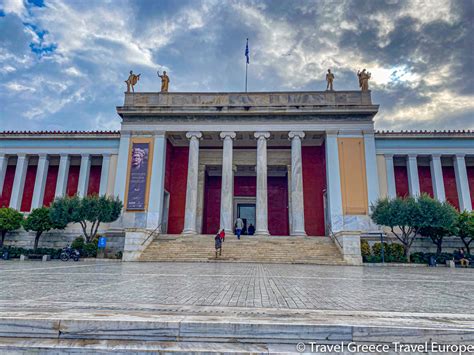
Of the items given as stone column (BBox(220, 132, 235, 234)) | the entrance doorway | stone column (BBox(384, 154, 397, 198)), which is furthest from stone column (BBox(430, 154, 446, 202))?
stone column (BBox(220, 132, 235, 234))

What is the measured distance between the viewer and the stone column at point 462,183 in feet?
70.6

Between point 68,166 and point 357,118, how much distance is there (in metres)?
21.2

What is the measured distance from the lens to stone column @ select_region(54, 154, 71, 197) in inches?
908

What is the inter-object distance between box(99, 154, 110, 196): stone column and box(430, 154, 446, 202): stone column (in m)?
22.9

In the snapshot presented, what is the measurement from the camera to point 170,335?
2336 millimetres

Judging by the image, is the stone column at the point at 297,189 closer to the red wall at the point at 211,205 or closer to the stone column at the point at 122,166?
the red wall at the point at 211,205

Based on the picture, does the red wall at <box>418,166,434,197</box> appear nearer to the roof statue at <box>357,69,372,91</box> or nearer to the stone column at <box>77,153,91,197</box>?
the roof statue at <box>357,69,372,91</box>

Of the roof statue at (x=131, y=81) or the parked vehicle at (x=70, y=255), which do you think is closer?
the parked vehicle at (x=70, y=255)

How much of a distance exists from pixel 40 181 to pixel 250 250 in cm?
1675

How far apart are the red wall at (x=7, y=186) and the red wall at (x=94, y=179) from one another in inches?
240

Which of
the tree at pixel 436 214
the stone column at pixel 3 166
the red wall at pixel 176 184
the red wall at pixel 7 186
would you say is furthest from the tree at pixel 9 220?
the tree at pixel 436 214

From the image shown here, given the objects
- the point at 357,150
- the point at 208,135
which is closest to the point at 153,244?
the point at 208,135

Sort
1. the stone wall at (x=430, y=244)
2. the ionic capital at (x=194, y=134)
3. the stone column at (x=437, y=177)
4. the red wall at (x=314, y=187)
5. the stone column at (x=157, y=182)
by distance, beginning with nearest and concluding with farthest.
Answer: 1. the stone wall at (x=430, y=244)
2. the stone column at (x=157, y=182)
3. the stone column at (x=437, y=177)
4. the ionic capital at (x=194, y=134)
5. the red wall at (x=314, y=187)

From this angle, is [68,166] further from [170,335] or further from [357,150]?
[170,335]
